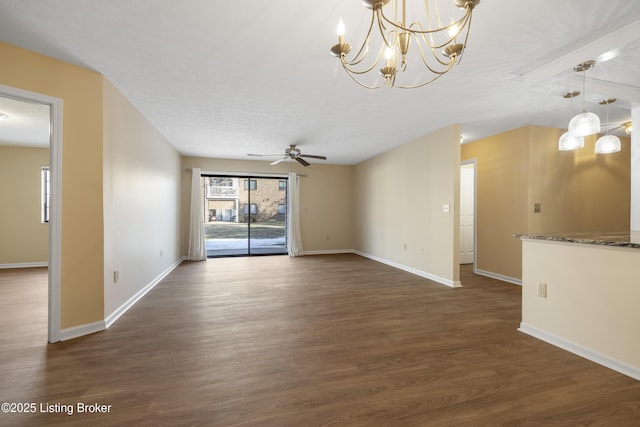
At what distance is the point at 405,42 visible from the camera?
152cm

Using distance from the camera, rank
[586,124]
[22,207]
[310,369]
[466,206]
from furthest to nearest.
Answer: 1. [466,206]
2. [22,207]
3. [586,124]
4. [310,369]

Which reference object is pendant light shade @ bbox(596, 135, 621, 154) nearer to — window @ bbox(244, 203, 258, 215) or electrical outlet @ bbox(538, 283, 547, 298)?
electrical outlet @ bbox(538, 283, 547, 298)

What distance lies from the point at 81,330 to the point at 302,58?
318 cm

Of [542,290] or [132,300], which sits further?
[132,300]

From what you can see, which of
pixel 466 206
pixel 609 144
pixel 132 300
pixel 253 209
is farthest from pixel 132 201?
pixel 466 206

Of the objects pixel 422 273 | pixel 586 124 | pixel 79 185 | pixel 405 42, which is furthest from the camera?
pixel 422 273

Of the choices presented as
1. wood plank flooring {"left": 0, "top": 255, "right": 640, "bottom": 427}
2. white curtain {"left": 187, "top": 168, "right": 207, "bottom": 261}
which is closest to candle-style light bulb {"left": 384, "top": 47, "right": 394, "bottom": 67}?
wood plank flooring {"left": 0, "top": 255, "right": 640, "bottom": 427}

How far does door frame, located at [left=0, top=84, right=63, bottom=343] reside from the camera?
2250mm

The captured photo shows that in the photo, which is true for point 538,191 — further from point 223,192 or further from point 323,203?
point 223,192

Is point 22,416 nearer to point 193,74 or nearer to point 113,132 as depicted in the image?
point 113,132

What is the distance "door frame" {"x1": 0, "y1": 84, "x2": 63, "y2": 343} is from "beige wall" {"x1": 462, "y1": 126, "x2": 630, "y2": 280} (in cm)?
582

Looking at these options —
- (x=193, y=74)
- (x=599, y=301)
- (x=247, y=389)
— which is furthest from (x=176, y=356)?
(x=599, y=301)

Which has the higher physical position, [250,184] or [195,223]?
[250,184]

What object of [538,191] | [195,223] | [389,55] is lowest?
[195,223]
